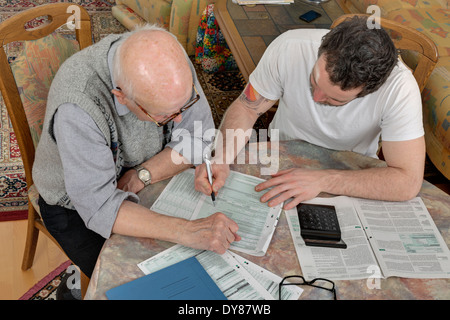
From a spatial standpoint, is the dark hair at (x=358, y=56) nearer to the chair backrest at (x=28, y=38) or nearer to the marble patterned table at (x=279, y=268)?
the marble patterned table at (x=279, y=268)

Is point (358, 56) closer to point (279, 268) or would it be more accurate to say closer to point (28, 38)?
point (279, 268)

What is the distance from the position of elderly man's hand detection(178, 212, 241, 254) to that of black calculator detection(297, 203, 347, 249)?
0.19 metres

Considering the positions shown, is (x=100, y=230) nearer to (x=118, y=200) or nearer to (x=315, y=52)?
(x=118, y=200)

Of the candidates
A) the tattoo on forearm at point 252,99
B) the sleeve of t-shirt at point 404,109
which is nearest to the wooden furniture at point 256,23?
the tattoo on forearm at point 252,99

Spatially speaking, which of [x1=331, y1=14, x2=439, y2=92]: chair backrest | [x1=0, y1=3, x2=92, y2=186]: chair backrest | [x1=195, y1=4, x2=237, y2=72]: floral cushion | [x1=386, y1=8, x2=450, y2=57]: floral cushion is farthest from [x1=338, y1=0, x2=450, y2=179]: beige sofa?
[x1=0, y1=3, x2=92, y2=186]: chair backrest

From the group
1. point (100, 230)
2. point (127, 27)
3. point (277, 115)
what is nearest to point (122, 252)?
point (100, 230)

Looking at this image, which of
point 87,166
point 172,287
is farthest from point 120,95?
point 172,287

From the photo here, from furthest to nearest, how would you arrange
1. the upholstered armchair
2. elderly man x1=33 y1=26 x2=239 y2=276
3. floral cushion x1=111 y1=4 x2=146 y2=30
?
floral cushion x1=111 y1=4 x2=146 y2=30 → the upholstered armchair → elderly man x1=33 y1=26 x2=239 y2=276

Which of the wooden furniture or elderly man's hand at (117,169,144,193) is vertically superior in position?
elderly man's hand at (117,169,144,193)

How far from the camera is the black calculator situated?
119 centimetres

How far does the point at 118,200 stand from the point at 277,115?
Result: 850mm

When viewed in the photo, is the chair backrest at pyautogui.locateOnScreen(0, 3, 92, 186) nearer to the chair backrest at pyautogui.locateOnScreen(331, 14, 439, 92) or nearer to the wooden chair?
the wooden chair

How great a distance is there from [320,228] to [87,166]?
2.18 feet

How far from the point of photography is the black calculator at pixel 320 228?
1.19 metres
